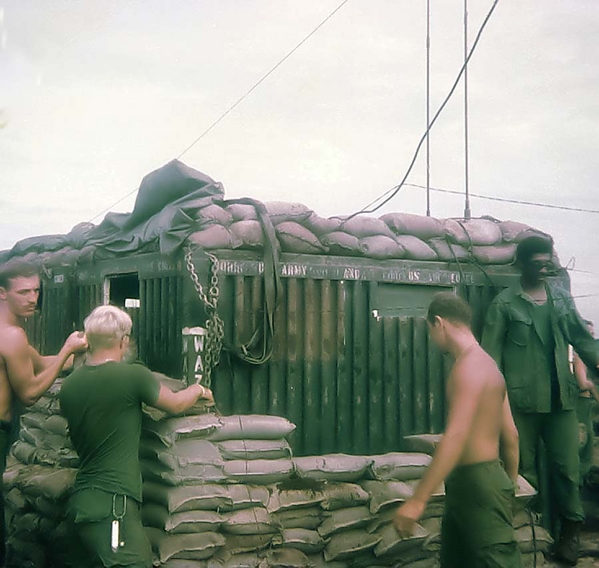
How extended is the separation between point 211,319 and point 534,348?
2460 mm

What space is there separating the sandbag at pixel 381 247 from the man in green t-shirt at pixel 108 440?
10.7 feet

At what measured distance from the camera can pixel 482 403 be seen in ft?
11.4

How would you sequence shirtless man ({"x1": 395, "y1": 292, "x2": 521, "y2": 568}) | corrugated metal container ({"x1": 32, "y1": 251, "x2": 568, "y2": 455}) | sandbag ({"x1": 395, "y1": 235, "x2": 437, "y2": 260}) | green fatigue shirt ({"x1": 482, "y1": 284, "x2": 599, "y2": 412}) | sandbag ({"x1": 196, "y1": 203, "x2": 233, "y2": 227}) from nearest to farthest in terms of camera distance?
shirtless man ({"x1": 395, "y1": 292, "x2": 521, "y2": 568}) → green fatigue shirt ({"x1": 482, "y1": 284, "x2": 599, "y2": 412}) → sandbag ({"x1": 196, "y1": 203, "x2": 233, "y2": 227}) → corrugated metal container ({"x1": 32, "y1": 251, "x2": 568, "y2": 455}) → sandbag ({"x1": 395, "y1": 235, "x2": 437, "y2": 260})

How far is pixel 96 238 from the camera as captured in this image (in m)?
7.44

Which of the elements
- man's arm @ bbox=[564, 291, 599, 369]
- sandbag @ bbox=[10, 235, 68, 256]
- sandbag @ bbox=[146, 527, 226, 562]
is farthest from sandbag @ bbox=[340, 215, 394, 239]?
sandbag @ bbox=[10, 235, 68, 256]

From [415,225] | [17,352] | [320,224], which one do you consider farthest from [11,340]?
[415,225]

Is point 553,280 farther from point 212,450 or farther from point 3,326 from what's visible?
point 3,326

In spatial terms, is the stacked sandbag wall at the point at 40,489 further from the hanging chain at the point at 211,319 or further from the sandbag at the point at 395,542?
the sandbag at the point at 395,542

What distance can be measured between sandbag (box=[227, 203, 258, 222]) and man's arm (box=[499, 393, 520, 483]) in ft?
9.44

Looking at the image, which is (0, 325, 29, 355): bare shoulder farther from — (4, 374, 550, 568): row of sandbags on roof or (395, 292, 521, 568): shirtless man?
(395, 292, 521, 568): shirtless man

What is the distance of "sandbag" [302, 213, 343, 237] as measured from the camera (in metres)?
6.41

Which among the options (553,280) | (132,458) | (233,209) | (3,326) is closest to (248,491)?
(132,458)

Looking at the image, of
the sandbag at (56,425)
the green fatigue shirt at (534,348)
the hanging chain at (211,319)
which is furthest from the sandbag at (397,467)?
the sandbag at (56,425)

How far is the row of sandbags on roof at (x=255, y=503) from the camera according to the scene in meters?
4.71
